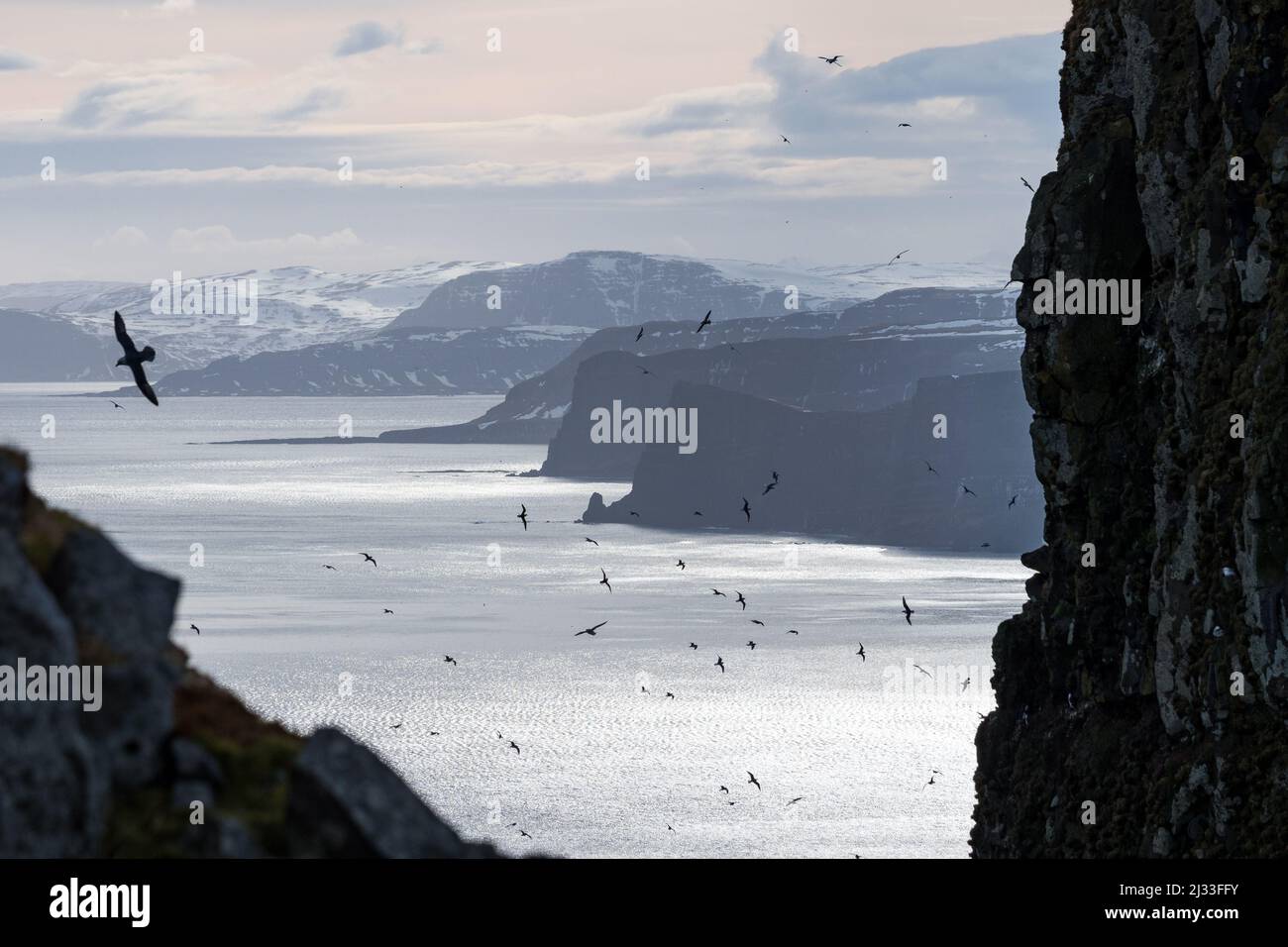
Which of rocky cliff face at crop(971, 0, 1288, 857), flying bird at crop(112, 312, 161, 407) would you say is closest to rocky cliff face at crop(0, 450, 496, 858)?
flying bird at crop(112, 312, 161, 407)

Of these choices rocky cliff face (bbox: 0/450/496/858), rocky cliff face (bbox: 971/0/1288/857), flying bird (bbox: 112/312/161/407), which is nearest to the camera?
rocky cliff face (bbox: 0/450/496/858)

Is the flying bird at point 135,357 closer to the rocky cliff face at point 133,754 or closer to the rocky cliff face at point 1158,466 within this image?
the rocky cliff face at point 133,754

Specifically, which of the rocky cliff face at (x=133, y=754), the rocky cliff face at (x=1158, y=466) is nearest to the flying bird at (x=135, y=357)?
the rocky cliff face at (x=133, y=754)

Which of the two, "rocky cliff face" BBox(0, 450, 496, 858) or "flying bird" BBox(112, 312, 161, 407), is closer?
"rocky cliff face" BBox(0, 450, 496, 858)

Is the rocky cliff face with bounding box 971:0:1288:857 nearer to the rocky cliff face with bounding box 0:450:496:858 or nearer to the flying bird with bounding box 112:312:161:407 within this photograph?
the flying bird with bounding box 112:312:161:407

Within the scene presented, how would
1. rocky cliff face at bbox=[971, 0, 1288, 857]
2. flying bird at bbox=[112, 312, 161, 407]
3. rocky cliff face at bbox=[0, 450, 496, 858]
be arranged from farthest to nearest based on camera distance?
rocky cliff face at bbox=[971, 0, 1288, 857]
flying bird at bbox=[112, 312, 161, 407]
rocky cliff face at bbox=[0, 450, 496, 858]

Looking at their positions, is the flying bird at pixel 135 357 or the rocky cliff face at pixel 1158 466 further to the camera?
the rocky cliff face at pixel 1158 466

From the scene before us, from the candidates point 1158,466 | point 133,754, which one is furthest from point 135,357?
point 1158,466
